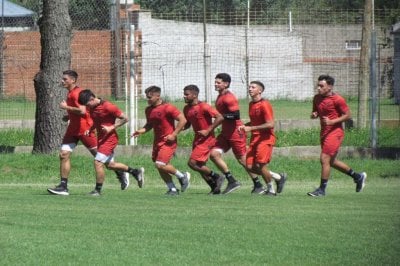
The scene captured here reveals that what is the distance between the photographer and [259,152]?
18.4 metres

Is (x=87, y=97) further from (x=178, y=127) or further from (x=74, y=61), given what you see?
(x=74, y=61)

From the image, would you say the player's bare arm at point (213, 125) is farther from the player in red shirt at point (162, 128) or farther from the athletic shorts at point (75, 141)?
the athletic shorts at point (75, 141)

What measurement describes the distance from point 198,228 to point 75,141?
21.4 feet

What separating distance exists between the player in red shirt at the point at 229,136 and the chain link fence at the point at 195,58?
7.37 m

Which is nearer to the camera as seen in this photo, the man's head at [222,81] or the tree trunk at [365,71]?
the man's head at [222,81]

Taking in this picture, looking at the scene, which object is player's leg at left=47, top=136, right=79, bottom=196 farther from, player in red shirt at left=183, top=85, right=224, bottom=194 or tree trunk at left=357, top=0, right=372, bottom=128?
tree trunk at left=357, top=0, right=372, bottom=128

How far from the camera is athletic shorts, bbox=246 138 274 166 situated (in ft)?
60.0

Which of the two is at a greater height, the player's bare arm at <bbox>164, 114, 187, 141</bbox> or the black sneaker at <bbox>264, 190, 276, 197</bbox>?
the player's bare arm at <bbox>164, 114, 187, 141</bbox>

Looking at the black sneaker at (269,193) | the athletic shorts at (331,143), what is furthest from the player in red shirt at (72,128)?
the athletic shorts at (331,143)

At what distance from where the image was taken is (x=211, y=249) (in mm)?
11055

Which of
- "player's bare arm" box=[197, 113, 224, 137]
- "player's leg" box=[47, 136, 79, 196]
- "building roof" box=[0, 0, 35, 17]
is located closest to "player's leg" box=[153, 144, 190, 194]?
"player's bare arm" box=[197, 113, 224, 137]

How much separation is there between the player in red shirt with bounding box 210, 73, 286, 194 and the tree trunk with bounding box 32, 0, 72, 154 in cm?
671

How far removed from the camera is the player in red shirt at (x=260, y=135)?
18.1 m

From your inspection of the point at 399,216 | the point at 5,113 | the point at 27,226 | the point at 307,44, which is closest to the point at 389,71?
the point at 307,44
